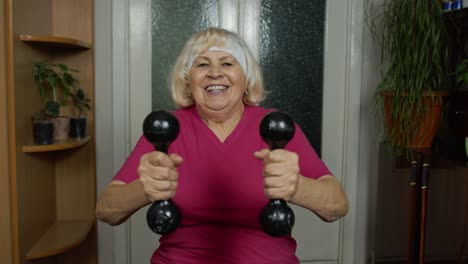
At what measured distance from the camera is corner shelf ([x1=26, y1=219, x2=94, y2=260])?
2.00m

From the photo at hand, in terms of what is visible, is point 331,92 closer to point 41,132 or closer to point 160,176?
point 41,132

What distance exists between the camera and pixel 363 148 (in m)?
2.62

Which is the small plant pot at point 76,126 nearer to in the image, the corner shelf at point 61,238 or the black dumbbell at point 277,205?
the corner shelf at point 61,238

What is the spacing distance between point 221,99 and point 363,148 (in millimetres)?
1507

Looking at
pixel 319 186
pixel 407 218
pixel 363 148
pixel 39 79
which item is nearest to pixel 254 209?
pixel 319 186

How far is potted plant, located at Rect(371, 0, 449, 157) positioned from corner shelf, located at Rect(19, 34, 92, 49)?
4.66 feet

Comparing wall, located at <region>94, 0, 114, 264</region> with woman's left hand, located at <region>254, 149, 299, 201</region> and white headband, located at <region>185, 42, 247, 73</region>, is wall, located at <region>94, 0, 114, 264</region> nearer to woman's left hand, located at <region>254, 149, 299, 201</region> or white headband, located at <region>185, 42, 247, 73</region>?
white headband, located at <region>185, 42, 247, 73</region>

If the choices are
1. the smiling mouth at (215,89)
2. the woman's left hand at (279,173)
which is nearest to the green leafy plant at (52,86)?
the smiling mouth at (215,89)

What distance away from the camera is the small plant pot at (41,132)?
77.4 inches

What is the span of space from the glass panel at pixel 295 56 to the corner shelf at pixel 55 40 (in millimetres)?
929

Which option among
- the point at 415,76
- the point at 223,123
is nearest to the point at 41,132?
the point at 223,123

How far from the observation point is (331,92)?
8.49 feet

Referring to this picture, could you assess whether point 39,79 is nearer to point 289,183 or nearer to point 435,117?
point 289,183

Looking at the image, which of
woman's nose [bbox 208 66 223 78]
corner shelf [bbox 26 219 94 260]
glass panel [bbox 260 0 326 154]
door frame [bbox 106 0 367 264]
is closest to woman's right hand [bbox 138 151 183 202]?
woman's nose [bbox 208 66 223 78]
